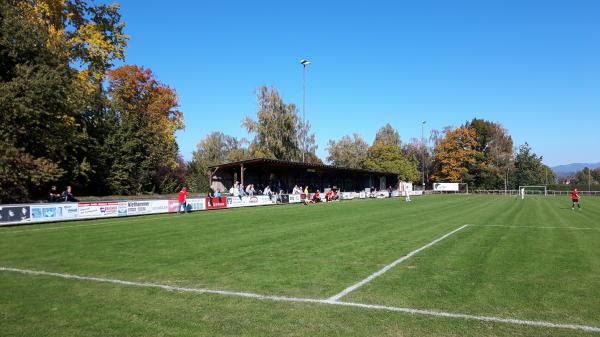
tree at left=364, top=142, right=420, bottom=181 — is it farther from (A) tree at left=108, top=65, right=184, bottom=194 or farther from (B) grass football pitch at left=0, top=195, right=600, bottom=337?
(B) grass football pitch at left=0, top=195, right=600, bottom=337

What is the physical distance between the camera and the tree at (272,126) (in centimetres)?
6238

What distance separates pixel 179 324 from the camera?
5.35 m

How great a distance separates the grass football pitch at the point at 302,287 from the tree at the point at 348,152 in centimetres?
8148

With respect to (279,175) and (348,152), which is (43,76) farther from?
(348,152)

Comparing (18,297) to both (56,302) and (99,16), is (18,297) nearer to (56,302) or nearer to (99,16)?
(56,302)

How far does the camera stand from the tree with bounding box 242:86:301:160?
6238 centimetres

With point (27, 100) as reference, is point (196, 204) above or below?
below

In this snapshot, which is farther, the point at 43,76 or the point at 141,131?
the point at 141,131

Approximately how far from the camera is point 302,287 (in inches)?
282

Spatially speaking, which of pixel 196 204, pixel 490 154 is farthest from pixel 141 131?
A: pixel 490 154

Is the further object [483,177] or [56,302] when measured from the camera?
[483,177]

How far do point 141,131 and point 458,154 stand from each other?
6589 centimetres

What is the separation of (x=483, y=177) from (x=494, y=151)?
26.6ft

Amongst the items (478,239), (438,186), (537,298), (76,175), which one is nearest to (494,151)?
(438,186)
